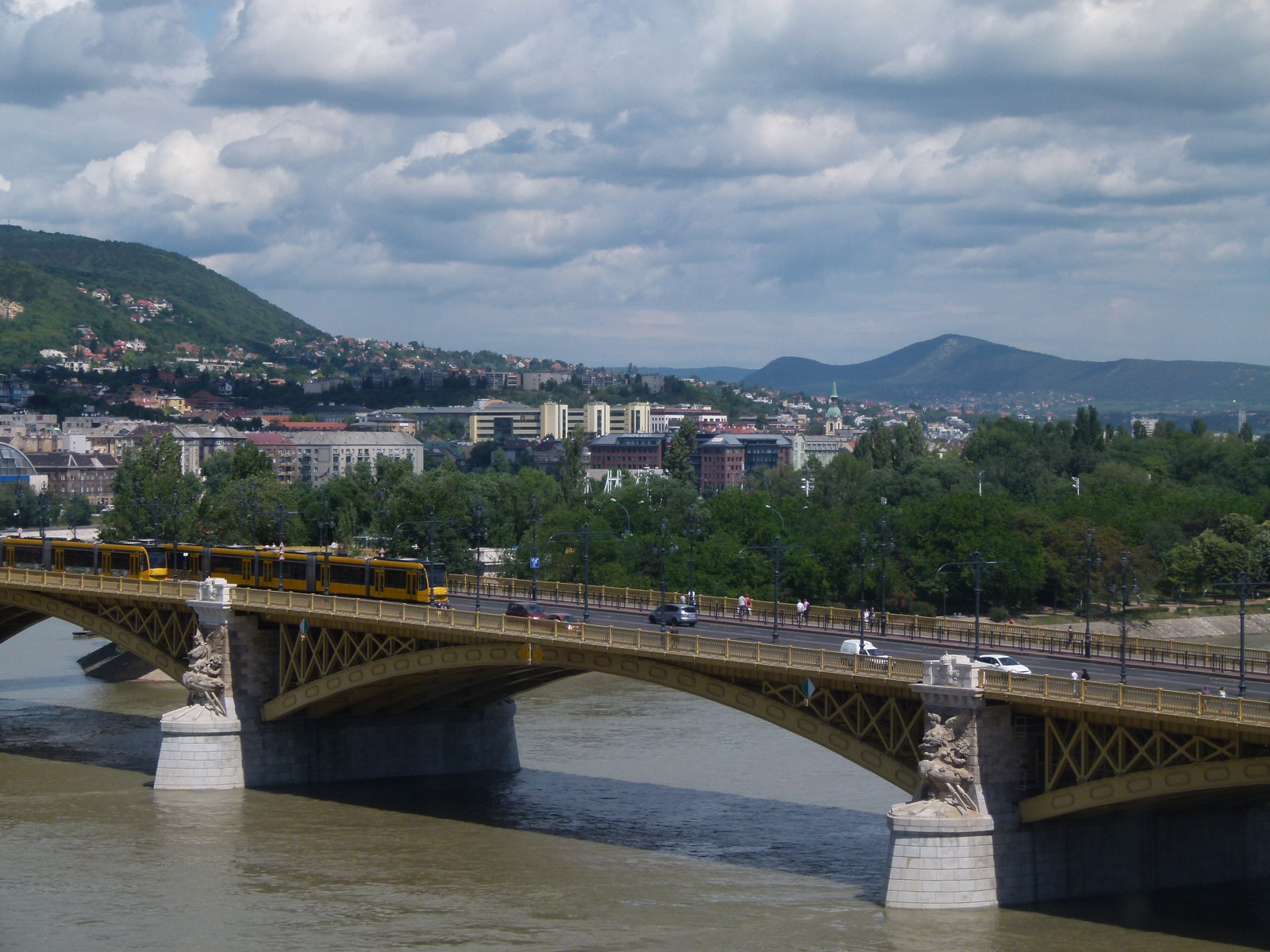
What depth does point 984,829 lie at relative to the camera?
1427 inches

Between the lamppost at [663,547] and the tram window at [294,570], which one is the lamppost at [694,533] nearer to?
the lamppost at [663,547]

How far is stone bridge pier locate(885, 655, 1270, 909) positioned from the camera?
119ft

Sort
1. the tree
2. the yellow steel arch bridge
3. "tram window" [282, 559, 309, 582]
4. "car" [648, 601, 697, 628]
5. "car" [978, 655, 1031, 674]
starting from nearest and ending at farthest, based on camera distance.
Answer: the yellow steel arch bridge < "car" [978, 655, 1031, 674] < "car" [648, 601, 697, 628] < "tram window" [282, 559, 309, 582] < the tree

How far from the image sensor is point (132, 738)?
62.1 meters

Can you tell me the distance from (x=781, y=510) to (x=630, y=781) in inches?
2638

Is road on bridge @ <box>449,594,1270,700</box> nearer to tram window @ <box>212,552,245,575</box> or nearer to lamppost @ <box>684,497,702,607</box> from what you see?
tram window @ <box>212,552,245,575</box>

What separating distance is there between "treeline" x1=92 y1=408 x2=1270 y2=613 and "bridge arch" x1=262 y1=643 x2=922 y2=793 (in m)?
21.6

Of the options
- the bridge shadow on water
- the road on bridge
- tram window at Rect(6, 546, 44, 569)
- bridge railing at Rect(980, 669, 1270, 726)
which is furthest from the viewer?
tram window at Rect(6, 546, 44, 569)

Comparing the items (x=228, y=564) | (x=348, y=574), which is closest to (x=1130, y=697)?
(x=348, y=574)

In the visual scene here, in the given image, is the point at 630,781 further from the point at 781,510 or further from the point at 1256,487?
the point at 1256,487

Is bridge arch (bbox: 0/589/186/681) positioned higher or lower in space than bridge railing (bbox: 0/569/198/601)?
lower

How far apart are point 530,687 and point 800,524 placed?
192ft

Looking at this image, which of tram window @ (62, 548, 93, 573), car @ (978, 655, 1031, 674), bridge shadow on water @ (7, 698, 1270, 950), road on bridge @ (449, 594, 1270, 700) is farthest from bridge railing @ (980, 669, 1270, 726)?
tram window @ (62, 548, 93, 573)

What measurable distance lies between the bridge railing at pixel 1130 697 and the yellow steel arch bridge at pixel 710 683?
4 cm
